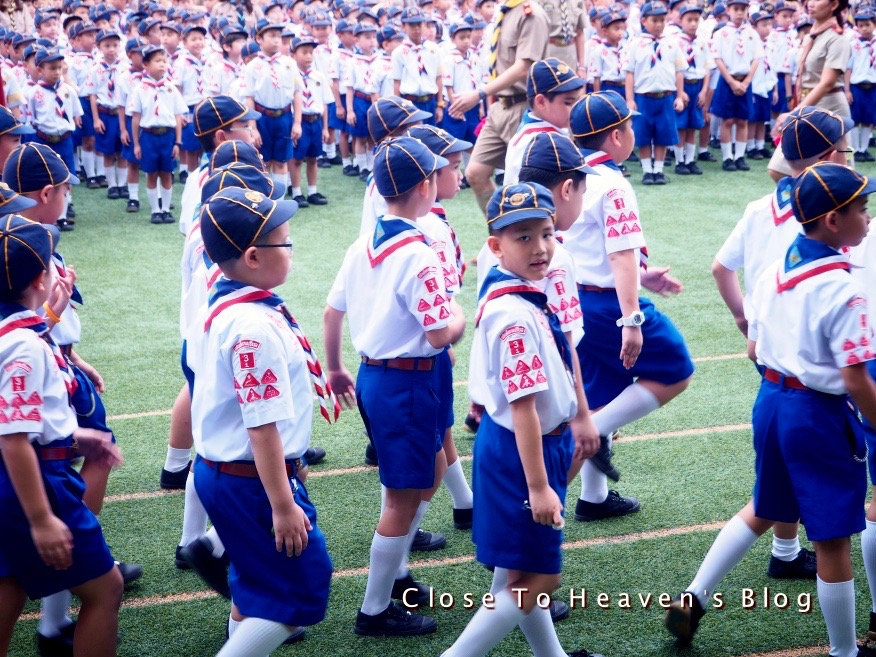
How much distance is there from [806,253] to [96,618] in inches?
102

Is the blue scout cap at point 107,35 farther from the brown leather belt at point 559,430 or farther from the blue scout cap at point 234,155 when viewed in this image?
the brown leather belt at point 559,430

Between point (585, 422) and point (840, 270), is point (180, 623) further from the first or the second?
point (840, 270)

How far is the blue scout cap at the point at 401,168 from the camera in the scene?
3.90 m

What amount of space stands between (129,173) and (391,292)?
31.7ft

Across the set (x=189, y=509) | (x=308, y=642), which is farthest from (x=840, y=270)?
(x=189, y=509)

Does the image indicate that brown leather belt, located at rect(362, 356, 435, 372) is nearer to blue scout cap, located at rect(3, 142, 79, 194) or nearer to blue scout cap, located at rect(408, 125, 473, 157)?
blue scout cap, located at rect(408, 125, 473, 157)

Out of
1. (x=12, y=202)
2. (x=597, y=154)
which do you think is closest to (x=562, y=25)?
(x=597, y=154)

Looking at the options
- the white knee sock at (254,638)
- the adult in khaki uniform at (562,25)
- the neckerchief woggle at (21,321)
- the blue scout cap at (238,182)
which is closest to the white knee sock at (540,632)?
the white knee sock at (254,638)

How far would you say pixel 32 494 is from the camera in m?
3.10

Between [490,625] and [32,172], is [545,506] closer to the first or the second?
[490,625]

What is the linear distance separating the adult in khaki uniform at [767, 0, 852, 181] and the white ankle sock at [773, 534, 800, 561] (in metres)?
3.97

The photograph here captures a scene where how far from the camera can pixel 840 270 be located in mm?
3330

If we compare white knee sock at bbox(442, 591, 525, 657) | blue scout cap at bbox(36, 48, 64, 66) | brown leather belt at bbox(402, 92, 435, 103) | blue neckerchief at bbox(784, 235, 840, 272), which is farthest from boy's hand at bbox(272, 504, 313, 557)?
brown leather belt at bbox(402, 92, 435, 103)

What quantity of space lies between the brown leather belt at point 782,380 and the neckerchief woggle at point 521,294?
70 centimetres
